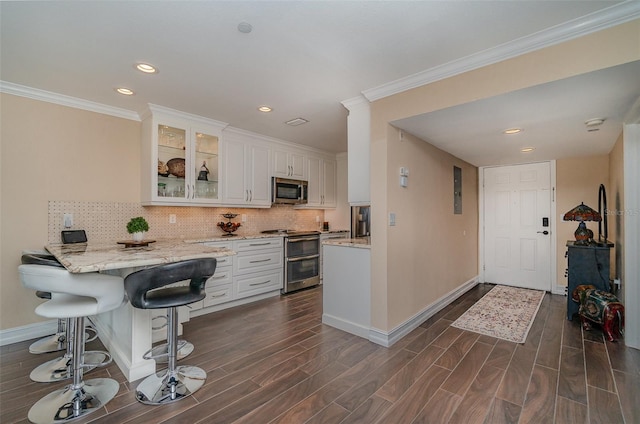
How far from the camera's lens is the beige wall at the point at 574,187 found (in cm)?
416

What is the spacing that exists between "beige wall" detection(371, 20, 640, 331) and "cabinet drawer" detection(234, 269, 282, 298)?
74.3 inches

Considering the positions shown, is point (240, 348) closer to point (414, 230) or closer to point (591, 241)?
point (414, 230)

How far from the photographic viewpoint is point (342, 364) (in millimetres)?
2408

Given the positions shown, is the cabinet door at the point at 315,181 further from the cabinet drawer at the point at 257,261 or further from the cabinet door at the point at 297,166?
the cabinet drawer at the point at 257,261

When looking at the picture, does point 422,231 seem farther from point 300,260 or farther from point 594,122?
point 300,260

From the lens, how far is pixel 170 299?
193 centimetres

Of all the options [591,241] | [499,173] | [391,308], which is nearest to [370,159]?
[391,308]

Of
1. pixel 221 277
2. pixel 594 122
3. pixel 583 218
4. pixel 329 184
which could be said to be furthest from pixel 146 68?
pixel 583 218

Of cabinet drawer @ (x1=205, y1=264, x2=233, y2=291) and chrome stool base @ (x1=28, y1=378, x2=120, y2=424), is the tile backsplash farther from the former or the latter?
chrome stool base @ (x1=28, y1=378, x2=120, y2=424)

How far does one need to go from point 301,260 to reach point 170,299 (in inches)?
112

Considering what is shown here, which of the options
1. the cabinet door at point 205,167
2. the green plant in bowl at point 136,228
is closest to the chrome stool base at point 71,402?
the green plant in bowl at point 136,228

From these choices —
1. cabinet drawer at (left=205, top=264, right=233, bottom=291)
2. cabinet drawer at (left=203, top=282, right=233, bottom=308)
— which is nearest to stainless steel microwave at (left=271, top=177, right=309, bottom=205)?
cabinet drawer at (left=205, top=264, right=233, bottom=291)

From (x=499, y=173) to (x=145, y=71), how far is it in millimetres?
5235

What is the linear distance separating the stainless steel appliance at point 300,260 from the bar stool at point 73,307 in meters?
2.68
